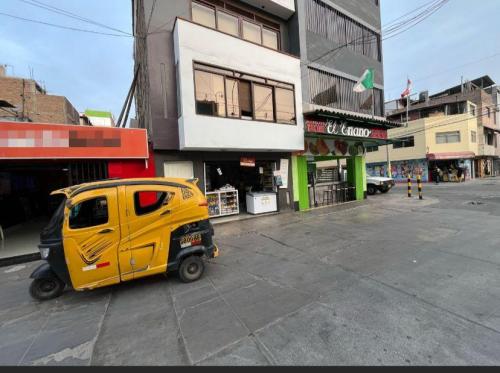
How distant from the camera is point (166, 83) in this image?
8266 mm

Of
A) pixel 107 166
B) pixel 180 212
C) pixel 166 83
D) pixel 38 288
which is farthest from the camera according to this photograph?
pixel 166 83

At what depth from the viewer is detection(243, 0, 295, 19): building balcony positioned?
10109 millimetres

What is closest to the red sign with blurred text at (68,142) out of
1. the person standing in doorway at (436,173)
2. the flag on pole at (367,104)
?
the flag on pole at (367,104)

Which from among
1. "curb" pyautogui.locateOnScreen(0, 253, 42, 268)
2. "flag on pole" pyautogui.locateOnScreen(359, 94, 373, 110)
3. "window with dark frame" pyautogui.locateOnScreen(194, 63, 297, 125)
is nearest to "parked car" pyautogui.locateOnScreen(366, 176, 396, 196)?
"flag on pole" pyautogui.locateOnScreen(359, 94, 373, 110)

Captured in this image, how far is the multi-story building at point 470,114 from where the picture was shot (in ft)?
89.4

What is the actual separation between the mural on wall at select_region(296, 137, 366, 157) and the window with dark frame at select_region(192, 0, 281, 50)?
514cm

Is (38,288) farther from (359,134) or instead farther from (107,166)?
(359,134)

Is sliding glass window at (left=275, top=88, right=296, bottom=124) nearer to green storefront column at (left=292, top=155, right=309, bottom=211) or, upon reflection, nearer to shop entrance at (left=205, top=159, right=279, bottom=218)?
green storefront column at (left=292, top=155, right=309, bottom=211)

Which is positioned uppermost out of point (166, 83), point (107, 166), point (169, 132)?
point (166, 83)

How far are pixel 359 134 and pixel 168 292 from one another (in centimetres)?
1207

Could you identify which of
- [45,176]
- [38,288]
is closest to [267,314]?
[38,288]

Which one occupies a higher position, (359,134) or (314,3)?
(314,3)

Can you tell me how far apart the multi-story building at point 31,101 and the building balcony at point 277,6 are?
21468mm

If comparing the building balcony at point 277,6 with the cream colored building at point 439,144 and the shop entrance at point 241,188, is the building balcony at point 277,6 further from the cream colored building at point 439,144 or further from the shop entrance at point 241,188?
the cream colored building at point 439,144
